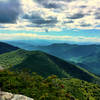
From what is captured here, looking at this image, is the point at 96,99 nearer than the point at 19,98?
No

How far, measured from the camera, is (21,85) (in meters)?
62.2

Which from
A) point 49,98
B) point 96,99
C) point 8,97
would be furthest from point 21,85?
point 96,99

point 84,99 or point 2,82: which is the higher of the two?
point 2,82

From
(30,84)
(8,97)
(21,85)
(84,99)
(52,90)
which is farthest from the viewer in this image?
(84,99)

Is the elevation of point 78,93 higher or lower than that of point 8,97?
lower

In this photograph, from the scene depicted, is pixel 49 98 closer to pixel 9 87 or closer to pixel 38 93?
pixel 38 93

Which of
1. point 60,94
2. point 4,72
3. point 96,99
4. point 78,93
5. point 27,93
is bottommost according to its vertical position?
point 96,99

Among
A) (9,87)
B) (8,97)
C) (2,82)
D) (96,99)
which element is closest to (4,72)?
(2,82)

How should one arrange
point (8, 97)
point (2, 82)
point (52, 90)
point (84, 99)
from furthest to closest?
point (84, 99) → point (52, 90) → point (2, 82) → point (8, 97)

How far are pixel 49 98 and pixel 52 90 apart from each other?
13.0 m

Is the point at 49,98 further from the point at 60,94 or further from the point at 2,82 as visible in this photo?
the point at 2,82

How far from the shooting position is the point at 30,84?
66875 millimetres

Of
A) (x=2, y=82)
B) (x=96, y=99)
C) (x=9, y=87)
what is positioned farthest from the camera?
(x=96, y=99)

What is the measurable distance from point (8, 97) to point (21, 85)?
2618 cm
